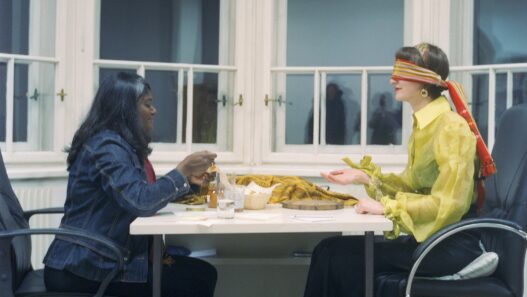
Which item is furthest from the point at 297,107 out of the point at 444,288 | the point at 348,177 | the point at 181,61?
the point at 444,288

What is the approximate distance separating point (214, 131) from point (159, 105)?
0.33 meters

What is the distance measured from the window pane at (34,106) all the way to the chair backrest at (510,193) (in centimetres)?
219

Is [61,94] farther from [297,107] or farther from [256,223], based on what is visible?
[256,223]

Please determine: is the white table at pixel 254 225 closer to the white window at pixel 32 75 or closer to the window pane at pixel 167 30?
the white window at pixel 32 75

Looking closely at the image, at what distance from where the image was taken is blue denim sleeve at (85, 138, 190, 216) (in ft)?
7.29

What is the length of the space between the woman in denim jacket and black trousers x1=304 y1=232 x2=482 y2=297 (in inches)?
19.5

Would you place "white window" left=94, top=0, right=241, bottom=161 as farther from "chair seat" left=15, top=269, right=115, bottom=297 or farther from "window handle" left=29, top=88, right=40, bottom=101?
"chair seat" left=15, top=269, right=115, bottom=297

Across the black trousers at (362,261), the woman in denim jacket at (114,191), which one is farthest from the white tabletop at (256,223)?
the black trousers at (362,261)

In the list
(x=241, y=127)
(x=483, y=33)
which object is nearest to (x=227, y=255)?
(x=241, y=127)

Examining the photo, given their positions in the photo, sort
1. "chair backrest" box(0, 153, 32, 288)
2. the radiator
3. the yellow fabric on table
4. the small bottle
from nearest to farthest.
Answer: "chair backrest" box(0, 153, 32, 288) < the small bottle < the yellow fabric on table < the radiator

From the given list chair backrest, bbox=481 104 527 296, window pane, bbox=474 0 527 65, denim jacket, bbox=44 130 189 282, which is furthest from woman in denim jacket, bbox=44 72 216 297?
window pane, bbox=474 0 527 65

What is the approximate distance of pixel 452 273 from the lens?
2.44 metres

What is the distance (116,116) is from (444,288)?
4.02 feet

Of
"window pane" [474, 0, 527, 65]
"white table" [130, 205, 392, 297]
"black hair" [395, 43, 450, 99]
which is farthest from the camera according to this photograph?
"window pane" [474, 0, 527, 65]
